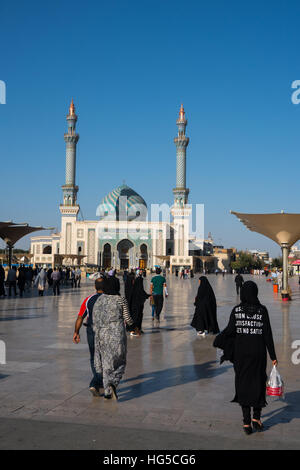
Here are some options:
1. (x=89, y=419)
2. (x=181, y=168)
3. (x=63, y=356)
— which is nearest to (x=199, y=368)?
(x=63, y=356)

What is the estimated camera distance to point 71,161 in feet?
180

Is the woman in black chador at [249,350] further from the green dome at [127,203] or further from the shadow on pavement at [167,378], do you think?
the green dome at [127,203]

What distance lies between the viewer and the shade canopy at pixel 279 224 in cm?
1585

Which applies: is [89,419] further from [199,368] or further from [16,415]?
[199,368]

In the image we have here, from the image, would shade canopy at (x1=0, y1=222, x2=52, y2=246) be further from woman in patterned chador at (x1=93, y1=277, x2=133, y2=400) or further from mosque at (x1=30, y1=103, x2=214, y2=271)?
mosque at (x1=30, y1=103, x2=214, y2=271)

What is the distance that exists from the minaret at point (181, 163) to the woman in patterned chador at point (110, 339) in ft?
172

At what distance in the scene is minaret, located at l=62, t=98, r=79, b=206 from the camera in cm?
5494

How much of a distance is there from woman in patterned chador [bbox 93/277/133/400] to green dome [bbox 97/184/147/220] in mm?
57217

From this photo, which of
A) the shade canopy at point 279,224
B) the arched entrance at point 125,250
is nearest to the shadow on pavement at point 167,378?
the shade canopy at point 279,224

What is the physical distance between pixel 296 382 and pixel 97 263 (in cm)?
5295

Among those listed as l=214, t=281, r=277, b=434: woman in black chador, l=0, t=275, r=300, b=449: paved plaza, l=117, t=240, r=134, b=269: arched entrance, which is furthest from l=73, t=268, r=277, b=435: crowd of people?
l=117, t=240, r=134, b=269: arched entrance

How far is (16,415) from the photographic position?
3697mm

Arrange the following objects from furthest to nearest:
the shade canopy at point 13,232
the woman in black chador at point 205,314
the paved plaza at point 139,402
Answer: the shade canopy at point 13,232
the woman in black chador at point 205,314
the paved plaza at point 139,402

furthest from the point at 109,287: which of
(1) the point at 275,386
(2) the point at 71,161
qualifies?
(2) the point at 71,161
